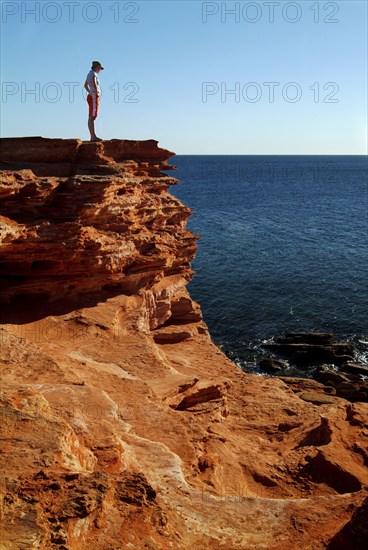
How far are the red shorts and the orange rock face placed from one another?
4.77ft

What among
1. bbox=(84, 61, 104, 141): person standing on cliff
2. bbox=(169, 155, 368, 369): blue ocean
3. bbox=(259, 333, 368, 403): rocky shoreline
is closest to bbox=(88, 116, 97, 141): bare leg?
bbox=(84, 61, 104, 141): person standing on cliff

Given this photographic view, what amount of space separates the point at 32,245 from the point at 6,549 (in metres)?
14.1

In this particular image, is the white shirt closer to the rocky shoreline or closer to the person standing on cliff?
the person standing on cliff

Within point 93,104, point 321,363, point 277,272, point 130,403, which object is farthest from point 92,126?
point 277,272

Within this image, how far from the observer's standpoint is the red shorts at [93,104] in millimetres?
22047

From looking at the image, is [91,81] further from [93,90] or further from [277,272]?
[277,272]

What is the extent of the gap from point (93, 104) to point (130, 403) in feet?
43.0

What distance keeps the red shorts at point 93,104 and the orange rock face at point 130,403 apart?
1453 mm

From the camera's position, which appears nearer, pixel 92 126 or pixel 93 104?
pixel 93 104

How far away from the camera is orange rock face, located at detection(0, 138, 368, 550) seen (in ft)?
28.2

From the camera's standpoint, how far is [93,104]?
2219 cm

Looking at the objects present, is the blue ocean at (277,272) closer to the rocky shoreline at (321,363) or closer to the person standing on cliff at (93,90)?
the rocky shoreline at (321,363)

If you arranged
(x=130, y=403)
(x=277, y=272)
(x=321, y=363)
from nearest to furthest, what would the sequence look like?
(x=130, y=403), (x=321, y=363), (x=277, y=272)

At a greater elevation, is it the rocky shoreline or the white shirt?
the white shirt
